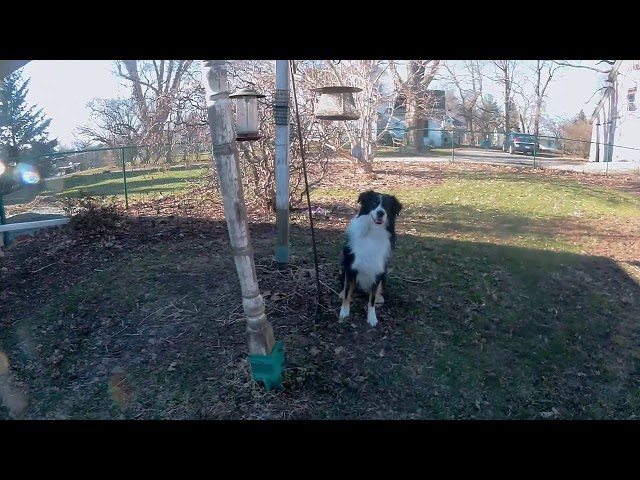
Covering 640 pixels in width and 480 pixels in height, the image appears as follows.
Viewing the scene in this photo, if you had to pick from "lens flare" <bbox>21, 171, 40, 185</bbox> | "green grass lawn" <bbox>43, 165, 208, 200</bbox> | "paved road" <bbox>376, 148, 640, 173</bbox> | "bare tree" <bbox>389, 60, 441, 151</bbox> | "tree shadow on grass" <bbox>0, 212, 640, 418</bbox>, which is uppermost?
"bare tree" <bbox>389, 60, 441, 151</bbox>

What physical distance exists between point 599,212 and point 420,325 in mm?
7360

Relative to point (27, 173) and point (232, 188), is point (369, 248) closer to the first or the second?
point (232, 188)

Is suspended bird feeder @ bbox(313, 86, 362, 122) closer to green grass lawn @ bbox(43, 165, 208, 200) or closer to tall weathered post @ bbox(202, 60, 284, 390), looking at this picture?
tall weathered post @ bbox(202, 60, 284, 390)

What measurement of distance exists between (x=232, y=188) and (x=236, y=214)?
7.8 inches

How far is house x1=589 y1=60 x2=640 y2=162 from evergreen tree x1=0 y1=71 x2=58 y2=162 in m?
20.8

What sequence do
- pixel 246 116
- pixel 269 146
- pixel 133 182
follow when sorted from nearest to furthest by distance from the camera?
pixel 246 116, pixel 269 146, pixel 133 182

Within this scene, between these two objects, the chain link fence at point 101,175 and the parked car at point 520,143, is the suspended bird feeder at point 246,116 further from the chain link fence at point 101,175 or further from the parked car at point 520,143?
the parked car at point 520,143

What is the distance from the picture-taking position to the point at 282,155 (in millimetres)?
5762

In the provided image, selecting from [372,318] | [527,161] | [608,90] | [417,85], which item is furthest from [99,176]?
[608,90]

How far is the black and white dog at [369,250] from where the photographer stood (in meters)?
4.93

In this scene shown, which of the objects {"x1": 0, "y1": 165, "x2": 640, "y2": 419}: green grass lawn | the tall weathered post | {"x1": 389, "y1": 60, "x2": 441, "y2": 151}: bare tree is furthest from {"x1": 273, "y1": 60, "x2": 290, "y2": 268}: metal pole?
{"x1": 389, "y1": 60, "x2": 441, "y2": 151}: bare tree

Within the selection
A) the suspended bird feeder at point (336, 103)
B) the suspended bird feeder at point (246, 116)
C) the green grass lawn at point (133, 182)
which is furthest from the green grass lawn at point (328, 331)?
the green grass lawn at point (133, 182)

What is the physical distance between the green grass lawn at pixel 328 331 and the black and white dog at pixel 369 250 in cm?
26

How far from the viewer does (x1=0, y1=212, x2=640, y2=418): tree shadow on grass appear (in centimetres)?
416
